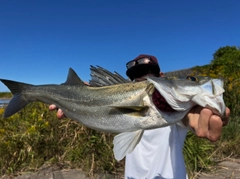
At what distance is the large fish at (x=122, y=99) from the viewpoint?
5.76 feet

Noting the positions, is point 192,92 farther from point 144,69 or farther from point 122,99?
point 144,69

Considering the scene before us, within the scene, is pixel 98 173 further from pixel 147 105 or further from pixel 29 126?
pixel 147 105

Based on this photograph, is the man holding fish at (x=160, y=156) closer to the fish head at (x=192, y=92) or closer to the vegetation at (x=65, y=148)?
the fish head at (x=192, y=92)

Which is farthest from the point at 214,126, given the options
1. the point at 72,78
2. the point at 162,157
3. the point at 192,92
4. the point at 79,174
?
the point at 79,174

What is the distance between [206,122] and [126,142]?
0.62 metres

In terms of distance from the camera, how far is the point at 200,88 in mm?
1718

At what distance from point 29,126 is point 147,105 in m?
4.04

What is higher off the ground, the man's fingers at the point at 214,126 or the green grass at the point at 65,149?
the man's fingers at the point at 214,126

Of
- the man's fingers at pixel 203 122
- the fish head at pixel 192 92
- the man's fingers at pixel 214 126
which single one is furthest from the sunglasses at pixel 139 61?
the man's fingers at pixel 214 126

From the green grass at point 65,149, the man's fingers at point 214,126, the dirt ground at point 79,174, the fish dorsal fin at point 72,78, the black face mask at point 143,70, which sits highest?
the black face mask at point 143,70

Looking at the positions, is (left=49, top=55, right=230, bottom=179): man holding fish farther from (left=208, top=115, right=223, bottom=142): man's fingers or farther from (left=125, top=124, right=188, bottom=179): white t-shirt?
(left=208, top=115, right=223, bottom=142): man's fingers

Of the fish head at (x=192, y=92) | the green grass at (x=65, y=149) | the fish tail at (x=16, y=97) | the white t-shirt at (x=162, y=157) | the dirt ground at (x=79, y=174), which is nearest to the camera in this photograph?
the fish head at (x=192, y=92)

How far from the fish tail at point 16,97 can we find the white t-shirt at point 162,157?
52.9 inches

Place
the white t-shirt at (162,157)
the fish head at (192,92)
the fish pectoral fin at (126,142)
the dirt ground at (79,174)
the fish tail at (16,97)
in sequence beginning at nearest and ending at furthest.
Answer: the fish head at (192,92), the fish pectoral fin at (126,142), the white t-shirt at (162,157), the fish tail at (16,97), the dirt ground at (79,174)
